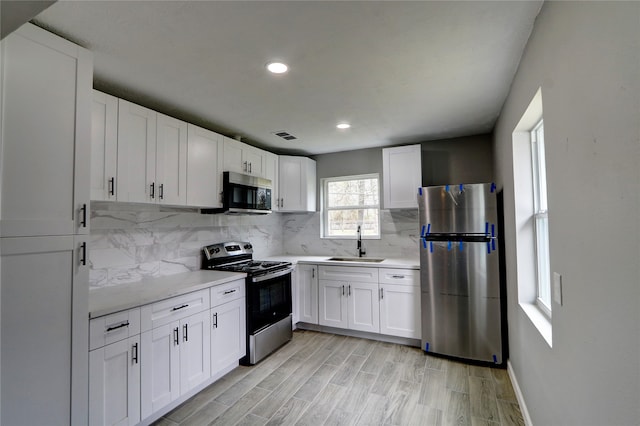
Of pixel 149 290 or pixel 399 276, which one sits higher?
pixel 149 290

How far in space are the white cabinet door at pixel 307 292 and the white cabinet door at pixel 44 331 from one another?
2.45m

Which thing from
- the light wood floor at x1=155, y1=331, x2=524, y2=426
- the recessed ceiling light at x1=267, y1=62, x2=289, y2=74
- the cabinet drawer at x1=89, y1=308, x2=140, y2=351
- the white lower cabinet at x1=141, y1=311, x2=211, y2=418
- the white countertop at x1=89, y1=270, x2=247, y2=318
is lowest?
the light wood floor at x1=155, y1=331, x2=524, y2=426

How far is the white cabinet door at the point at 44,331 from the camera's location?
1.40m

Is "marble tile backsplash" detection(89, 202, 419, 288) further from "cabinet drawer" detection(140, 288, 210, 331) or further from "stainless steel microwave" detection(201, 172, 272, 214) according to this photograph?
"cabinet drawer" detection(140, 288, 210, 331)

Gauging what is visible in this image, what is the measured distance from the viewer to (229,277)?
2836mm

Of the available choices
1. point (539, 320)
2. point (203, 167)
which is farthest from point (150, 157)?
point (539, 320)

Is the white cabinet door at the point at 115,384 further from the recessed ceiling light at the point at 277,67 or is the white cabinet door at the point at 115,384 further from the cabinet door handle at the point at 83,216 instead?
the recessed ceiling light at the point at 277,67

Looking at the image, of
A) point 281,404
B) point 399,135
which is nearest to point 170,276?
point 281,404

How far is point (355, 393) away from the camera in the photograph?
8.16 ft

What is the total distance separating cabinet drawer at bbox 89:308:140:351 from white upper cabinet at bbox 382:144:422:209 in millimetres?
2873

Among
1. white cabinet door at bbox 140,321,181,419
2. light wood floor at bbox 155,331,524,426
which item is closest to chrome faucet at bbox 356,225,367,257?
light wood floor at bbox 155,331,524,426

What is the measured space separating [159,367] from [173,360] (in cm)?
12

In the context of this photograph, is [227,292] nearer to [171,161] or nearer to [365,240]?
[171,161]

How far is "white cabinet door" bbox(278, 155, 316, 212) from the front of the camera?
4188mm
